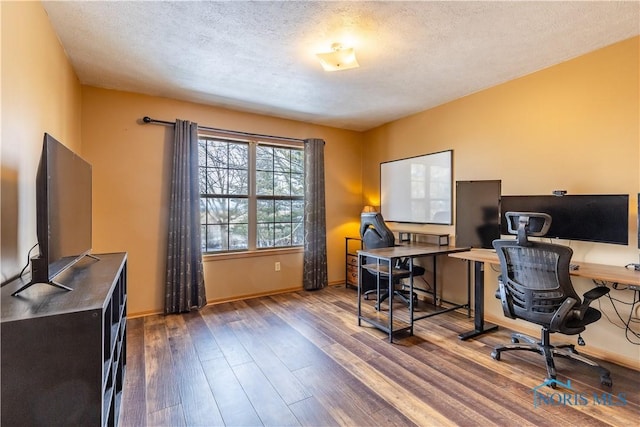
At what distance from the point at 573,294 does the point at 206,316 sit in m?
3.34

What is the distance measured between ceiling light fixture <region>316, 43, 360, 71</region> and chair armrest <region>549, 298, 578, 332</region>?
2.29 m

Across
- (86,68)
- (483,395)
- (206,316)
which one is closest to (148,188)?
(86,68)

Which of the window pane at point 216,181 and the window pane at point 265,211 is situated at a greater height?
the window pane at point 216,181

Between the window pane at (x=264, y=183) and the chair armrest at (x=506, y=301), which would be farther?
the window pane at (x=264, y=183)

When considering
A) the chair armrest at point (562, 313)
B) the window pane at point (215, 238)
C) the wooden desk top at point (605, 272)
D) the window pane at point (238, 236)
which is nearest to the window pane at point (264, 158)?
the window pane at point (238, 236)

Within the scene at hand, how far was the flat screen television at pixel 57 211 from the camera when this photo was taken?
132cm

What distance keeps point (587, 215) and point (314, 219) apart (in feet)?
9.84

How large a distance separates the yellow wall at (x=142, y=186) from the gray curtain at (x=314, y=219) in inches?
24.9

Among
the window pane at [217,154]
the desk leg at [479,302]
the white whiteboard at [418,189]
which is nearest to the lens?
the desk leg at [479,302]

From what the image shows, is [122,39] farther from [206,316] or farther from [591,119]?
[591,119]

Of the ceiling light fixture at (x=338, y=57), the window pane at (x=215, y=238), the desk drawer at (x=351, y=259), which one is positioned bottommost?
the desk drawer at (x=351, y=259)

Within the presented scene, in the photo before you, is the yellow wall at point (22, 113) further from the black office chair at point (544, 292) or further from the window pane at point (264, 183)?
the black office chair at point (544, 292)

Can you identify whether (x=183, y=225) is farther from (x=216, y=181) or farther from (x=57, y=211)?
(x=57, y=211)

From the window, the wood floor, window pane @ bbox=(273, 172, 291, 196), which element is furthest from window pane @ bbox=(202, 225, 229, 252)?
the wood floor
